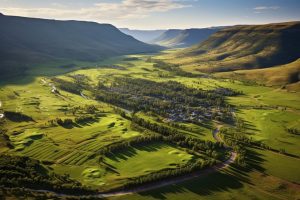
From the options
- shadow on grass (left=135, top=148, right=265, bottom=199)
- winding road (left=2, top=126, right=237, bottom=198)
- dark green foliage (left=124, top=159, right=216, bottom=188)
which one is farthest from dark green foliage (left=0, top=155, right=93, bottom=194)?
shadow on grass (left=135, top=148, right=265, bottom=199)

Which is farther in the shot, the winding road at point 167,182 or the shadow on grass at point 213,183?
the shadow on grass at point 213,183

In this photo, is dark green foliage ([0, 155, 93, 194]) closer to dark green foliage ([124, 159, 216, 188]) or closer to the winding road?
the winding road

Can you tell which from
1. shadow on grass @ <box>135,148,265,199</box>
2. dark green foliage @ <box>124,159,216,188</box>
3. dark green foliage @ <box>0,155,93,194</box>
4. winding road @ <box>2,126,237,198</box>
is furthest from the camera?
dark green foliage @ <box>124,159,216,188</box>

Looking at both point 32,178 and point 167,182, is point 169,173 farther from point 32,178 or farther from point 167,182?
point 32,178

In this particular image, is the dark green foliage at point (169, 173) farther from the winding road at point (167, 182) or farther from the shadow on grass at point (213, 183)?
the shadow on grass at point (213, 183)

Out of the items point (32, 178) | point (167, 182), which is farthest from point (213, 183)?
point (32, 178)

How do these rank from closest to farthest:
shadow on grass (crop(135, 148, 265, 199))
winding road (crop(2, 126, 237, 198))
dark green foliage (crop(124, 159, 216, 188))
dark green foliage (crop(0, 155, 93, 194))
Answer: winding road (crop(2, 126, 237, 198)) < dark green foliage (crop(0, 155, 93, 194)) < shadow on grass (crop(135, 148, 265, 199)) < dark green foliage (crop(124, 159, 216, 188))

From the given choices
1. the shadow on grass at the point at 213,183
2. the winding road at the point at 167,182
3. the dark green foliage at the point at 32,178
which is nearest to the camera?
the winding road at the point at 167,182

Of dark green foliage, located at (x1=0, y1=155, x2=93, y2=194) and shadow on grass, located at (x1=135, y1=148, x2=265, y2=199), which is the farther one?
shadow on grass, located at (x1=135, y1=148, x2=265, y2=199)

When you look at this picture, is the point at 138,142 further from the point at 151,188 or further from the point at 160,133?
the point at 151,188

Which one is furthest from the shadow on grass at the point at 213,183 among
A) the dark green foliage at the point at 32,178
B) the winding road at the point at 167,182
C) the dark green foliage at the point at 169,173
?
the dark green foliage at the point at 32,178

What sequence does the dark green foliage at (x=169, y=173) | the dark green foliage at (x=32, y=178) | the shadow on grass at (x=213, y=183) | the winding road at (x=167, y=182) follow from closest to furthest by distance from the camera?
1. the winding road at (x=167, y=182)
2. the dark green foliage at (x=32, y=178)
3. the shadow on grass at (x=213, y=183)
4. the dark green foliage at (x=169, y=173)
